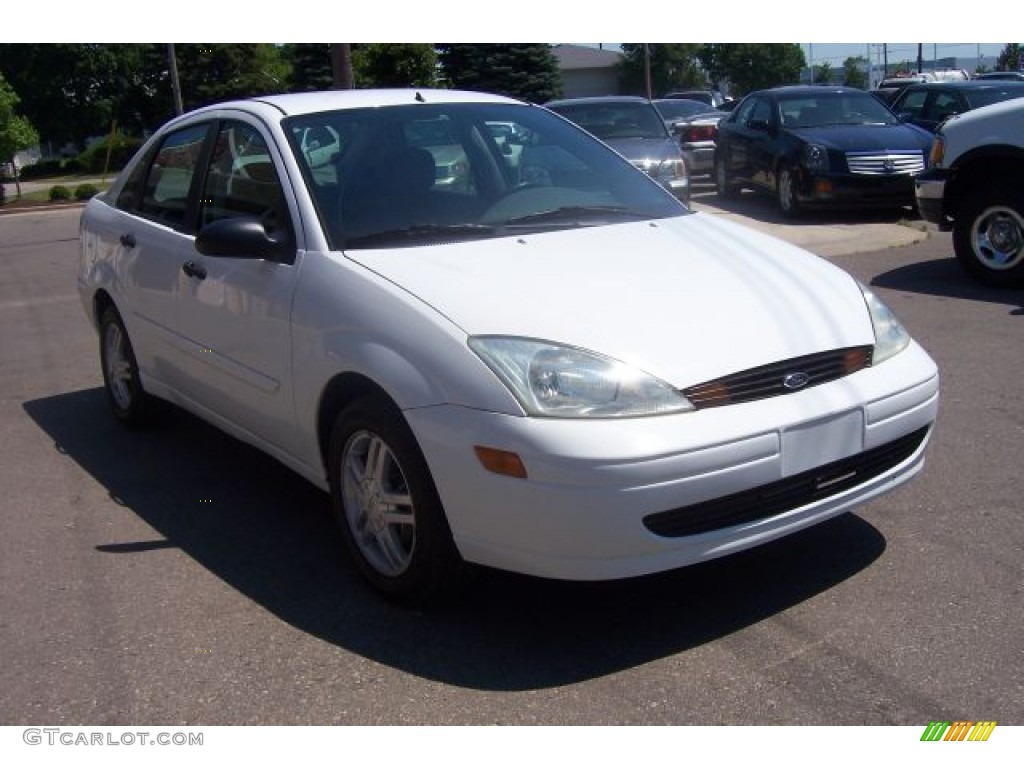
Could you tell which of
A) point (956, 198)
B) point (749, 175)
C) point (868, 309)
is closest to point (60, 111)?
point (749, 175)

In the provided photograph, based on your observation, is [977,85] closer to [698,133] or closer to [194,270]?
[698,133]

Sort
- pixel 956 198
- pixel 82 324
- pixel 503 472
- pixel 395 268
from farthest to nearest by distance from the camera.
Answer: pixel 82 324 → pixel 956 198 → pixel 395 268 → pixel 503 472

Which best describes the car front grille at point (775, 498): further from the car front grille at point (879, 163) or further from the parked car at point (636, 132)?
the car front grille at point (879, 163)

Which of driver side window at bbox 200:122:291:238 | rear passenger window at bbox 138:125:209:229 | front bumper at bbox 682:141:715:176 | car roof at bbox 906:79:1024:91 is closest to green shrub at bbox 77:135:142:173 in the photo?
front bumper at bbox 682:141:715:176

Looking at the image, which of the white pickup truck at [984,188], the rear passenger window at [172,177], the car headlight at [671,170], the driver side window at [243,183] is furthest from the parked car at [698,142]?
the driver side window at [243,183]

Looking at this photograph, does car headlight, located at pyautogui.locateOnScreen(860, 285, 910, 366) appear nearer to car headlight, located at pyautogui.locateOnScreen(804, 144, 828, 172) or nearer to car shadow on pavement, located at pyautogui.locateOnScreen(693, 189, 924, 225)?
car headlight, located at pyautogui.locateOnScreen(804, 144, 828, 172)

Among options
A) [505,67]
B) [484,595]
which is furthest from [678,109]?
[484,595]

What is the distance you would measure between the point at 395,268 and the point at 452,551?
0.97 m

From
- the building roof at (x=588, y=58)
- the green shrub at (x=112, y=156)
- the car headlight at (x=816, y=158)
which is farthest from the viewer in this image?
the building roof at (x=588, y=58)

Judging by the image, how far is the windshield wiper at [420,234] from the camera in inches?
164

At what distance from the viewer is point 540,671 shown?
3.45 metres

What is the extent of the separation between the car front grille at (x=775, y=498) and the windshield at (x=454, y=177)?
1.40 m

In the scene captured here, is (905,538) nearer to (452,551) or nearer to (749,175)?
(452,551)

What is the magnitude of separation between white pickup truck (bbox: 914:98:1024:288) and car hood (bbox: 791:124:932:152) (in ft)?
13.2
